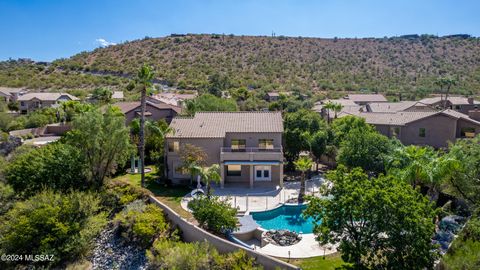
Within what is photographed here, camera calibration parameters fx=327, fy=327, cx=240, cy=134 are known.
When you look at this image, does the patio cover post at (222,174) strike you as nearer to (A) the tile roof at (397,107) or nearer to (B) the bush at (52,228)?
(B) the bush at (52,228)

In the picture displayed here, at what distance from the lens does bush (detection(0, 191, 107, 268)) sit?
22781mm

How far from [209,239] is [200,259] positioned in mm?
2670

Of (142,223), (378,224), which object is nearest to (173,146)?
(142,223)

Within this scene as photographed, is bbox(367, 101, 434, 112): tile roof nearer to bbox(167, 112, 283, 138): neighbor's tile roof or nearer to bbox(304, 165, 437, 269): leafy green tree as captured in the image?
bbox(167, 112, 283, 138): neighbor's tile roof

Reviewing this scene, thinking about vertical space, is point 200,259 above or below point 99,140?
below

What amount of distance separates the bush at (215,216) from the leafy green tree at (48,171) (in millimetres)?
13301

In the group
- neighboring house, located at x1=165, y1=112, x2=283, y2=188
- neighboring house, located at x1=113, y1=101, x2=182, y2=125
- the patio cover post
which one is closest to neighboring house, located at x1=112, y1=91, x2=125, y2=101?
neighboring house, located at x1=113, y1=101, x2=182, y2=125

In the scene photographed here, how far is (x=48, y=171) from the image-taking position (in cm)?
2878

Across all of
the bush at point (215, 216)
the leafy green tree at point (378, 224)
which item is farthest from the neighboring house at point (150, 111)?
the leafy green tree at point (378, 224)

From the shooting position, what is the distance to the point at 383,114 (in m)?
45.6

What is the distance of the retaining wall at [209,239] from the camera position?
18212 mm

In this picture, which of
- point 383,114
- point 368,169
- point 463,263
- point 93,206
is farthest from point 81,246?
point 383,114

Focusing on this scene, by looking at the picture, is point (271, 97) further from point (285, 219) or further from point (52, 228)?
point (52, 228)

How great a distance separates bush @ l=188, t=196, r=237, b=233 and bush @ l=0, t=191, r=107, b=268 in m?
8.24
